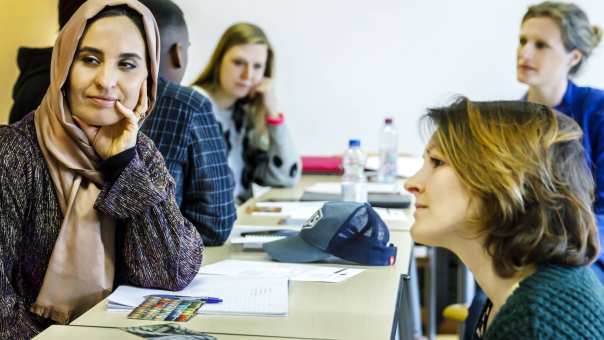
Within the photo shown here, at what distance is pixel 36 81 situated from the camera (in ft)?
8.38

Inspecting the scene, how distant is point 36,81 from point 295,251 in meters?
1.00

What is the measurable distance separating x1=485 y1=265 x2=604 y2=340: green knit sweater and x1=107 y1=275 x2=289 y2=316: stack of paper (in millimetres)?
552

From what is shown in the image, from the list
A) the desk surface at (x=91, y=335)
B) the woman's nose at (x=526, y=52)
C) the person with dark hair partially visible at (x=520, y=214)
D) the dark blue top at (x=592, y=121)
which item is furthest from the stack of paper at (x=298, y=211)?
the person with dark hair partially visible at (x=520, y=214)

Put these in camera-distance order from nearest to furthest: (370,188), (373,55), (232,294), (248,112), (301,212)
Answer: (232,294) < (301,212) < (370,188) < (248,112) < (373,55)

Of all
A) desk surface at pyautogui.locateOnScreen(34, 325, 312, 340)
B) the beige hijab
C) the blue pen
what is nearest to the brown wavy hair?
desk surface at pyautogui.locateOnScreen(34, 325, 312, 340)

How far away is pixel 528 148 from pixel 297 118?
3.59m

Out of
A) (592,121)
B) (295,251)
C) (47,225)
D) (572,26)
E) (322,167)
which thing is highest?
(572,26)

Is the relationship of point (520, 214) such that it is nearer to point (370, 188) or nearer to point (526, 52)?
point (526, 52)

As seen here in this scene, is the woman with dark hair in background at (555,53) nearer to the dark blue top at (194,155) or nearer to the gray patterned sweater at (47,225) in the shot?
the dark blue top at (194,155)

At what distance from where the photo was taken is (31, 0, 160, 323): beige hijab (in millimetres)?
1790

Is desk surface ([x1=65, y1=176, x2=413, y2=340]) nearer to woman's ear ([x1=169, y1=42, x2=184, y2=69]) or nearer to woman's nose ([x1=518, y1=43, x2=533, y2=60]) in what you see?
woman's ear ([x1=169, y1=42, x2=184, y2=69])

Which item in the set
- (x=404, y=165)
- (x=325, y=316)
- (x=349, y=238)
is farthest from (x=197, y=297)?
(x=404, y=165)

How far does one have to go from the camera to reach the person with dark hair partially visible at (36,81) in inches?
99.0

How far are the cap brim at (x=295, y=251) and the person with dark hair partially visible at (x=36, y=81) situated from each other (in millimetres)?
877
